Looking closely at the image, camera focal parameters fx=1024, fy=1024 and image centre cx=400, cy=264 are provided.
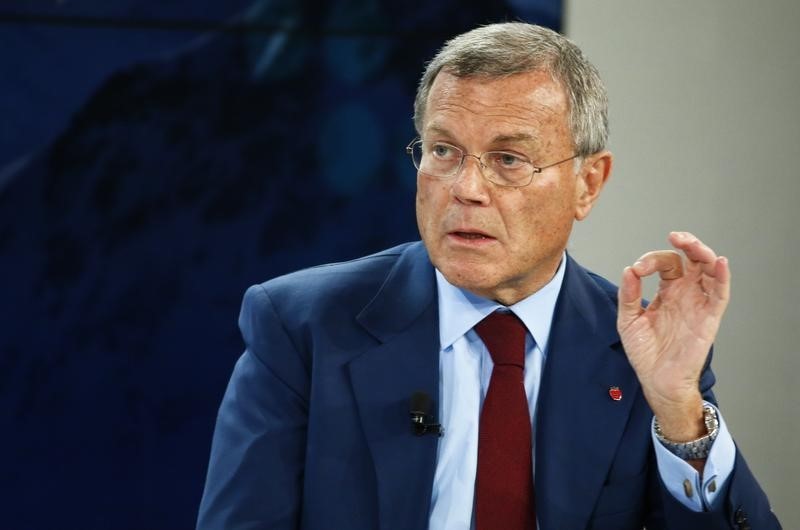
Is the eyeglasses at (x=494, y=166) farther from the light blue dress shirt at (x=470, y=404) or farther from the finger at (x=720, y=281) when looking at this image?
the finger at (x=720, y=281)

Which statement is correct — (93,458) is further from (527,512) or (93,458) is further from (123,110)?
(527,512)

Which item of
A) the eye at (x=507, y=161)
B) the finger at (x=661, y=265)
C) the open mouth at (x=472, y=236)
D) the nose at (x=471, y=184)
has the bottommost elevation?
the finger at (x=661, y=265)

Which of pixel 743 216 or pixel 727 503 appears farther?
pixel 743 216

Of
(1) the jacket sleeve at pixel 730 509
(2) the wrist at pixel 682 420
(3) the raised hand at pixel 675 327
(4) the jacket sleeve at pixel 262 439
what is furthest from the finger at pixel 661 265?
(4) the jacket sleeve at pixel 262 439

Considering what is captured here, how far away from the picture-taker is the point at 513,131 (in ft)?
6.08

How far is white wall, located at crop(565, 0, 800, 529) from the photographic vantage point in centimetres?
340

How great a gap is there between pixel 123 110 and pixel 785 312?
2.34 m

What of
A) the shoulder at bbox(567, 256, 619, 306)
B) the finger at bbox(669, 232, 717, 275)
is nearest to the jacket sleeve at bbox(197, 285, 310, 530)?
the shoulder at bbox(567, 256, 619, 306)

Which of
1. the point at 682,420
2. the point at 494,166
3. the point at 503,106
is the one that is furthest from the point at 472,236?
the point at 682,420

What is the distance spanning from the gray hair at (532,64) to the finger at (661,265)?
0.29 m

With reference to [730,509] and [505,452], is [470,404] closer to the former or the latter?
[505,452]

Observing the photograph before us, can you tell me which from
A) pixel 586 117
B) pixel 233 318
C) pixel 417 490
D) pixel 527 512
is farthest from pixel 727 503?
pixel 233 318

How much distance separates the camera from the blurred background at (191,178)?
9.78 ft

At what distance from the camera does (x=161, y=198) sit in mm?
3068
